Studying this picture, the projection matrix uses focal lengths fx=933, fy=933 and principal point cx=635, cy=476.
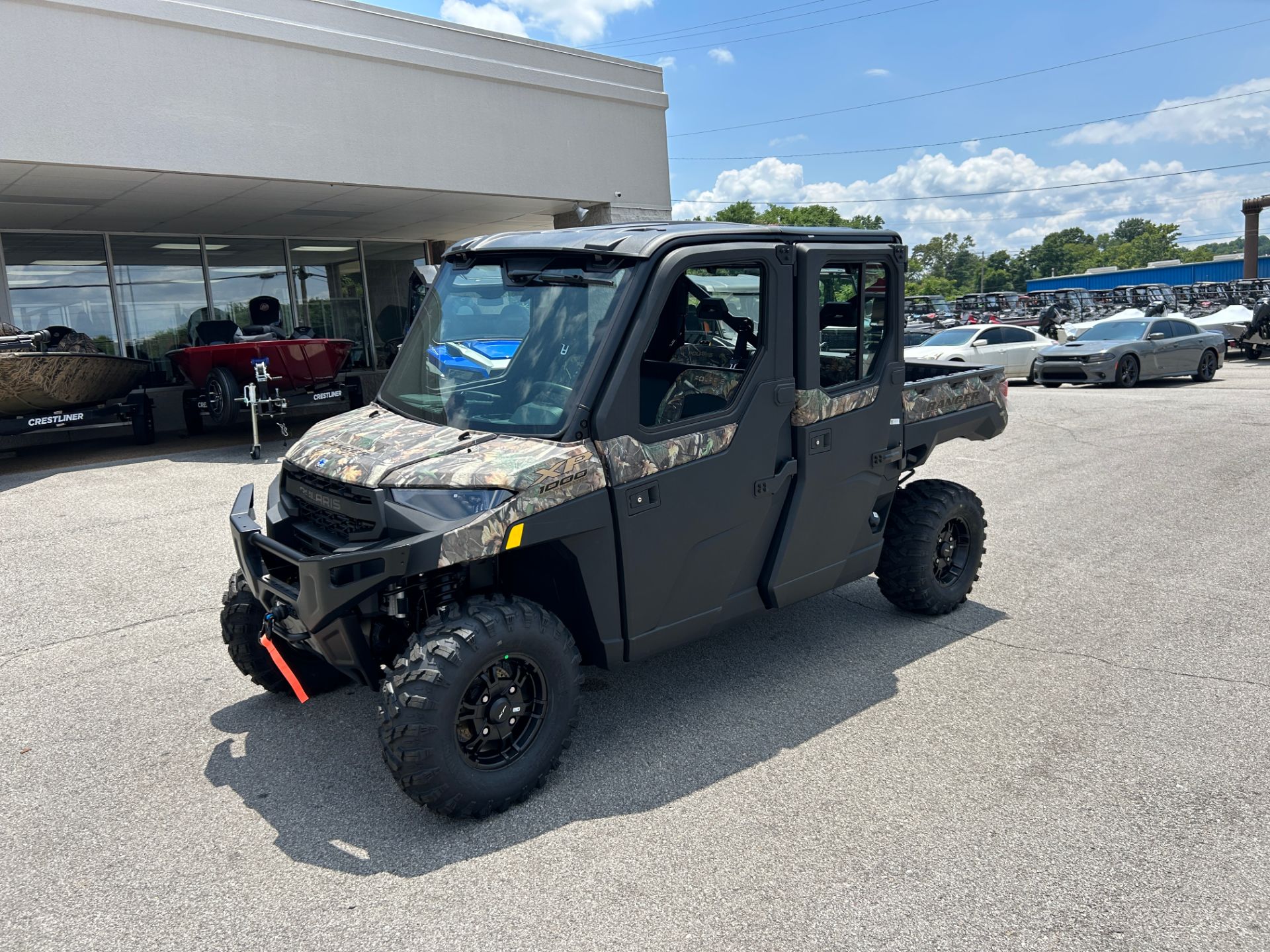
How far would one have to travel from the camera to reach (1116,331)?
65.3ft

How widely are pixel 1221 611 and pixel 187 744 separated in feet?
19.3

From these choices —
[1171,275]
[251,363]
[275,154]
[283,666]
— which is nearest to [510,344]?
[283,666]

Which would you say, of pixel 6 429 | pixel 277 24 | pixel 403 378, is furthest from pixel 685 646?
pixel 277 24

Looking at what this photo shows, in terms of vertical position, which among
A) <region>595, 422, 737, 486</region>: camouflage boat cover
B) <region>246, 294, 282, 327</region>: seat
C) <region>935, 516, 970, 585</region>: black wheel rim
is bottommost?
<region>935, 516, 970, 585</region>: black wheel rim

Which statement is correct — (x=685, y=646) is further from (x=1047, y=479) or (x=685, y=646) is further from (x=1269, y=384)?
(x=1269, y=384)

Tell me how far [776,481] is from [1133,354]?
1740 centimetres

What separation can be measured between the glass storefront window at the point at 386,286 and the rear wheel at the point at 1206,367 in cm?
1740

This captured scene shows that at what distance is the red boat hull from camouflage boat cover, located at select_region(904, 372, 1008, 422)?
10.4 meters

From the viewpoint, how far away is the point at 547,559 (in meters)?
3.93

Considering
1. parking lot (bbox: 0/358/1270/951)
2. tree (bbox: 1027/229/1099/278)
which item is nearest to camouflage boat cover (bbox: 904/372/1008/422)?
parking lot (bbox: 0/358/1270/951)

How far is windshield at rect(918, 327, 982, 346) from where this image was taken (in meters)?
20.3

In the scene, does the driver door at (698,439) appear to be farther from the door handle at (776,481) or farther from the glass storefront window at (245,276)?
the glass storefront window at (245,276)

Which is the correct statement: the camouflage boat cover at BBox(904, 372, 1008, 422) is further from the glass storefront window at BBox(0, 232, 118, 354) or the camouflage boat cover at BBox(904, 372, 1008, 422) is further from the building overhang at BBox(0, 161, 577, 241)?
the glass storefront window at BBox(0, 232, 118, 354)

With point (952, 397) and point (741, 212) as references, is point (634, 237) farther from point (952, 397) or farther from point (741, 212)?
point (741, 212)
